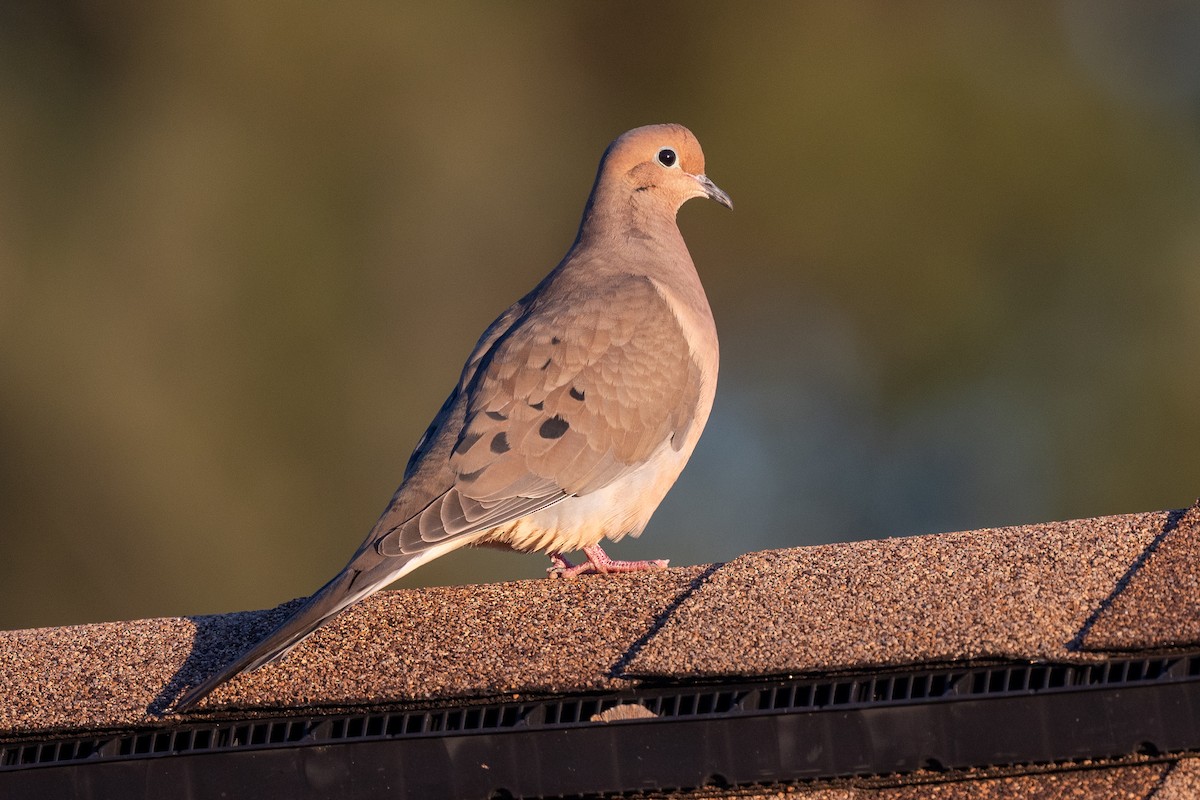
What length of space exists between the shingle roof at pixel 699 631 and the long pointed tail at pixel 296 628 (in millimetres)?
35

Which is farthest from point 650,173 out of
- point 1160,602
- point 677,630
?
point 1160,602

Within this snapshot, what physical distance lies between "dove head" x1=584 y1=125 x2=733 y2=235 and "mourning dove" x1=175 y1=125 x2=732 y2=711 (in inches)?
5.1

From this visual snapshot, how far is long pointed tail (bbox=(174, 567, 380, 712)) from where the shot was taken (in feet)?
10.6

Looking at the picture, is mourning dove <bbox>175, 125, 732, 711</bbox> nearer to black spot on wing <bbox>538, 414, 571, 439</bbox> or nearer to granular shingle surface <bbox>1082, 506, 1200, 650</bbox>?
black spot on wing <bbox>538, 414, 571, 439</bbox>

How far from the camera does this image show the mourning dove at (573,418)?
14.3 feet

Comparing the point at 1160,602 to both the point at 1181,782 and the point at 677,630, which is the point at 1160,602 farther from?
the point at 677,630

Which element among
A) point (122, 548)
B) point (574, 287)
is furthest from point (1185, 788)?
point (122, 548)

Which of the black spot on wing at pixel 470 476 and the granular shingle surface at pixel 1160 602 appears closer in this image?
the granular shingle surface at pixel 1160 602

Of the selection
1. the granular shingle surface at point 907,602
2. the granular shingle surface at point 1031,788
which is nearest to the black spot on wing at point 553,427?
the granular shingle surface at point 907,602

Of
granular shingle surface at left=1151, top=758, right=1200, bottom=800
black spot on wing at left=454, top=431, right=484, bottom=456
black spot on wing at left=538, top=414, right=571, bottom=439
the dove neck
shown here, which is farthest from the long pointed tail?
the dove neck

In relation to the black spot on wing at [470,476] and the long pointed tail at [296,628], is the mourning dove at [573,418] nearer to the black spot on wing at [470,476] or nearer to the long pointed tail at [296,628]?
the black spot on wing at [470,476]

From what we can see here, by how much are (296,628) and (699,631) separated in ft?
2.76

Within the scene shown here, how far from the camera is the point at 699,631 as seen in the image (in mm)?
3092

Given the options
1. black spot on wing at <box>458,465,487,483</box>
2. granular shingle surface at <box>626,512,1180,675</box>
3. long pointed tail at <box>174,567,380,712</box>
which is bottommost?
long pointed tail at <box>174,567,380,712</box>
